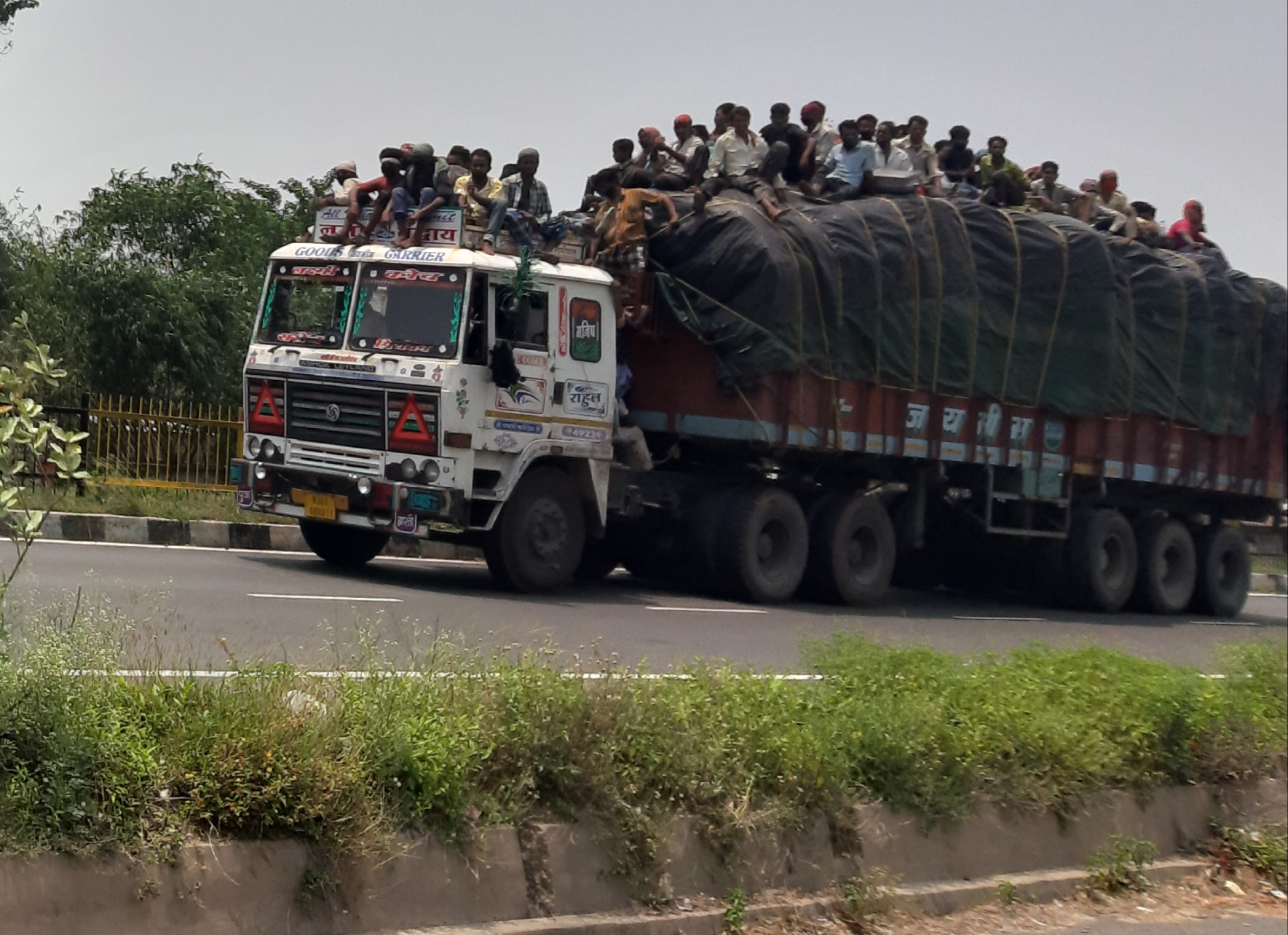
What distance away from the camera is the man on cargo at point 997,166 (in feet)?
53.5

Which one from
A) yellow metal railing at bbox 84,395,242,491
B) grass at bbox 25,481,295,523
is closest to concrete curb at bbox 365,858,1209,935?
grass at bbox 25,481,295,523

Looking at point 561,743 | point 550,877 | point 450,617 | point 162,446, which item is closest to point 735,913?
point 550,877

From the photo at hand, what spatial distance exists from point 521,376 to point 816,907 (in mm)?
6840

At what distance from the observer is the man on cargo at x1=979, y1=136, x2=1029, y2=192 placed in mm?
16312

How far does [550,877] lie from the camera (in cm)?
508

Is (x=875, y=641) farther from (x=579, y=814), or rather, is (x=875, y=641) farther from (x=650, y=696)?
(x=579, y=814)

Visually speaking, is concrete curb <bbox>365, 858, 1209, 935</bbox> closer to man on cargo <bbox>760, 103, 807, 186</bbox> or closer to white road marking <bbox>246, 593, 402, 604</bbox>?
white road marking <bbox>246, 593, 402, 604</bbox>

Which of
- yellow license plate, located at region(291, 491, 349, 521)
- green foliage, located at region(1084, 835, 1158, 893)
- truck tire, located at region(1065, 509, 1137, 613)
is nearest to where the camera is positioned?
green foliage, located at region(1084, 835, 1158, 893)

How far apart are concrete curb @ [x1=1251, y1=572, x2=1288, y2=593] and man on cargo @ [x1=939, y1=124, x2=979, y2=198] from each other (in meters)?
12.8

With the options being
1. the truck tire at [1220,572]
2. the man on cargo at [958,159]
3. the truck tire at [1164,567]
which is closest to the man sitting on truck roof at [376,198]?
the man on cargo at [958,159]

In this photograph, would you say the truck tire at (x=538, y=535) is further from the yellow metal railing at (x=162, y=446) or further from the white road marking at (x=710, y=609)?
the yellow metal railing at (x=162, y=446)

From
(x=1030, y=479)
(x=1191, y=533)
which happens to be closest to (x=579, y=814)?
(x=1030, y=479)

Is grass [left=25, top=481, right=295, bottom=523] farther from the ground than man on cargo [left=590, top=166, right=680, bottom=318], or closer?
closer

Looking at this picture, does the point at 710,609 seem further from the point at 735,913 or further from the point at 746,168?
the point at 735,913
